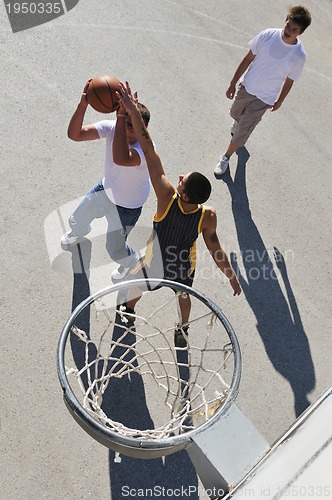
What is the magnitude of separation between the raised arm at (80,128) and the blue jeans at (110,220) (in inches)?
19.3

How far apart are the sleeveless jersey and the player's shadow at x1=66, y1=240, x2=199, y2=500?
91 cm

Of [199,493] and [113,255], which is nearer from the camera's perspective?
[199,493]

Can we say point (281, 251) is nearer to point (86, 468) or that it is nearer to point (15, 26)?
point (86, 468)

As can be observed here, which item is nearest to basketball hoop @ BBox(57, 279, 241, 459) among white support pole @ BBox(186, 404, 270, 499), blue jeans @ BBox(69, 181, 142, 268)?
blue jeans @ BBox(69, 181, 142, 268)

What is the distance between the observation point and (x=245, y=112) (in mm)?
6547

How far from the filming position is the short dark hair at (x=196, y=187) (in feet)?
14.8

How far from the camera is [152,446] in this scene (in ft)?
12.8

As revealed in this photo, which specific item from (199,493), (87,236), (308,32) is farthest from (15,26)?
(199,493)

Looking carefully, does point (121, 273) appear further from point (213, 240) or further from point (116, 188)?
point (213, 240)

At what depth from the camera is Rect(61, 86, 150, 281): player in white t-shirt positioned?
4887 mm

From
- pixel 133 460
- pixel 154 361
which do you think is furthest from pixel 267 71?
pixel 133 460

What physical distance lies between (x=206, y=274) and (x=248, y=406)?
134 centimetres

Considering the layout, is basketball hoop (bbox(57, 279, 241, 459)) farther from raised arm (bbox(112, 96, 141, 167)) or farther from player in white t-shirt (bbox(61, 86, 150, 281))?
raised arm (bbox(112, 96, 141, 167))

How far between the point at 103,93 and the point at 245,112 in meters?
2.01
